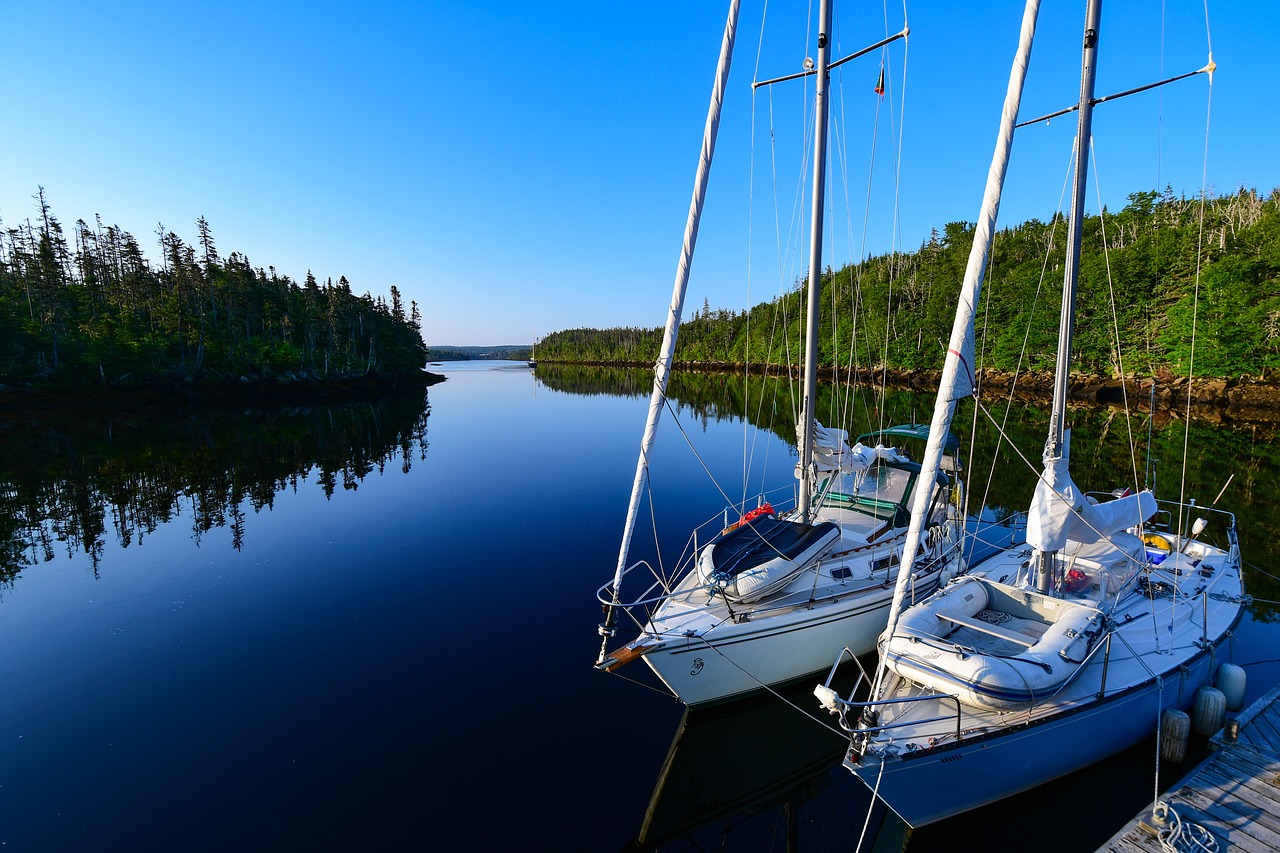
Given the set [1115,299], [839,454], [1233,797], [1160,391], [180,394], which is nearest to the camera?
[1233,797]

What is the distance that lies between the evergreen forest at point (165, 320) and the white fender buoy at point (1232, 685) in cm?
7271

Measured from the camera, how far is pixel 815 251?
380 inches

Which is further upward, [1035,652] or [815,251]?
[815,251]

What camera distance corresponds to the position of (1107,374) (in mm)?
54062

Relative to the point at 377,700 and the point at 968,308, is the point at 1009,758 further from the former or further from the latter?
the point at 377,700

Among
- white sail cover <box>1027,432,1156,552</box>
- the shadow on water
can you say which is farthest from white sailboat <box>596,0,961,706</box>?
white sail cover <box>1027,432,1156,552</box>

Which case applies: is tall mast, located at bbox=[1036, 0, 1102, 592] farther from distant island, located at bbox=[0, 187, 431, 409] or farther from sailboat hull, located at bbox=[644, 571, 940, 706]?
distant island, located at bbox=[0, 187, 431, 409]

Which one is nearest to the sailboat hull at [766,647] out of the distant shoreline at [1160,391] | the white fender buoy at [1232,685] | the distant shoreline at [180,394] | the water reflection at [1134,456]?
the water reflection at [1134,456]

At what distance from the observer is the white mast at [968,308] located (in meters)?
5.62

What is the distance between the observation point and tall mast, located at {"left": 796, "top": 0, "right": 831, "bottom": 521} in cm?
948

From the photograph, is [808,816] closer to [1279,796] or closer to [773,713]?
[773,713]

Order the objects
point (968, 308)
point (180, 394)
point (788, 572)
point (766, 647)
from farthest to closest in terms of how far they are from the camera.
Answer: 1. point (180, 394)
2. point (788, 572)
3. point (766, 647)
4. point (968, 308)

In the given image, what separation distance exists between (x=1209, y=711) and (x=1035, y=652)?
344cm

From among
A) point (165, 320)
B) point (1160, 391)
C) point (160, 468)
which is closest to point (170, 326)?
point (165, 320)
